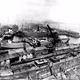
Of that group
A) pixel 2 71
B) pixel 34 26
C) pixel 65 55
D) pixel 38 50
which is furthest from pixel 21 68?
pixel 34 26

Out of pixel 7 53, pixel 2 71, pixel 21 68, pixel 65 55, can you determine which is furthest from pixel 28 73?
pixel 65 55

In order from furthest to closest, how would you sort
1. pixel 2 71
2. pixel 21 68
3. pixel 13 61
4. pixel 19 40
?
pixel 19 40, pixel 13 61, pixel 21 68, pixel 2 71

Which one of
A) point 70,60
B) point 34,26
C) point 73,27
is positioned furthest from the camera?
point 73,27

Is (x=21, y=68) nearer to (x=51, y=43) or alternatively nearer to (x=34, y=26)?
(x=51, y=43)

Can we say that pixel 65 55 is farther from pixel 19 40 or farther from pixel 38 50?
pixel 19 40

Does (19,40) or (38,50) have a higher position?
(19,40)

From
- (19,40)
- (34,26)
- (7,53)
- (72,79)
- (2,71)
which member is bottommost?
(72,79)

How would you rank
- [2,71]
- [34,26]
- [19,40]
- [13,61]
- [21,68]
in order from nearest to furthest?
[2,71]
[21,68]
[13,61]
[19,40]
[34,26]

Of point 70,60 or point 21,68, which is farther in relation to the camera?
point 70,60

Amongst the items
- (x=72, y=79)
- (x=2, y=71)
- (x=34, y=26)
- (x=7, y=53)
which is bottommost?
(x=72, y=79)
